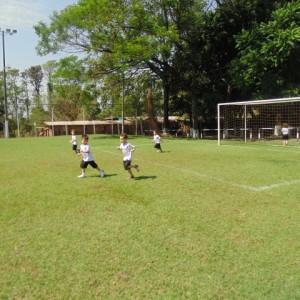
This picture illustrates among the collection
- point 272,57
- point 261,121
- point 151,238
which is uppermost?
point 272,57

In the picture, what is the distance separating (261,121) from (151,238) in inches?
1100

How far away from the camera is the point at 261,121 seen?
30.5 meters

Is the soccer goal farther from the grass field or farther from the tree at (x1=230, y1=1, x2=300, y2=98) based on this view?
the grass field

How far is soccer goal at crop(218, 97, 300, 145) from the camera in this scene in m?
26.4

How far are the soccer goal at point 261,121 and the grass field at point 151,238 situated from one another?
17830 mm

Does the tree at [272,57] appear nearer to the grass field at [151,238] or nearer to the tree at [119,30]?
the tree at [119,30]

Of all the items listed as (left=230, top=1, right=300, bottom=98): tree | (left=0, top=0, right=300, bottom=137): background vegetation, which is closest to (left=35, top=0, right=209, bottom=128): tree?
(left=0, top=0, right=300, bottom=137): background vegetation

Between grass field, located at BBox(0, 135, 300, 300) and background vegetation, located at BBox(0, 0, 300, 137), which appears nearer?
grass field, located at BBox(0, 135, 300, 300)

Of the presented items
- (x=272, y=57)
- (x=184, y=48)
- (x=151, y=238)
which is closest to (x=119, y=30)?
(x=184, y=48)

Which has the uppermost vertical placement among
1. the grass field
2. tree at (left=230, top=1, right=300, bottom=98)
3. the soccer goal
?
tree at (left=230, top=1, right=300, bottom=98)

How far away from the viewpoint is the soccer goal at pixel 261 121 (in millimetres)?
26405

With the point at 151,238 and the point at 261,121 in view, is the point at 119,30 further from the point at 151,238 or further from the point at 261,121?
the point at 151,238

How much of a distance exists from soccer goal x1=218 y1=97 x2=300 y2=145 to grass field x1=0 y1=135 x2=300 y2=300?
17.8m

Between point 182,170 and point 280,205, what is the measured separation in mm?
4454
